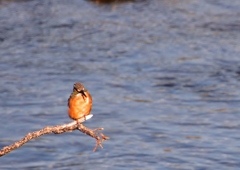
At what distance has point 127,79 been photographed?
36.2 ft

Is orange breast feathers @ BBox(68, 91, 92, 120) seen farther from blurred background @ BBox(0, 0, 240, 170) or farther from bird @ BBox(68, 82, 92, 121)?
blurred background @ BBox(0, 0, 240, 170)

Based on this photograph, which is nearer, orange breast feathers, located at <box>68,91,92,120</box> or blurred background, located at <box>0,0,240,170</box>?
orange breast feathers, located at <box>68,91,92,120</box>

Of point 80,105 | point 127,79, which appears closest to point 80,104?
point 80,105

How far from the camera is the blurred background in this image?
28.5ft

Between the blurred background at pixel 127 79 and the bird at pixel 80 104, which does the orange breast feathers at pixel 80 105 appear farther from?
the blurred background at pixel 127 79

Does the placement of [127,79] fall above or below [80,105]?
below

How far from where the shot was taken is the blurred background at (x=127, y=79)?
867 cm

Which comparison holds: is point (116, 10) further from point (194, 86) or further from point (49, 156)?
point (49, 156)

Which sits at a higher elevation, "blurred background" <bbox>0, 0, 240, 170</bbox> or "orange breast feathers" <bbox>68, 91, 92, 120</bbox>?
"orange breast feathers" <bbox>68, 91, 92, 120</bbox>

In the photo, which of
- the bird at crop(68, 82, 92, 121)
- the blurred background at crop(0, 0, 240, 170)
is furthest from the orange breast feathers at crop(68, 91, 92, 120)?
the blurred background at crop(0, 0, 240, 170)

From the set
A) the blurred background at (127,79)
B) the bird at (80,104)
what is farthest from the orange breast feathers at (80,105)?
the blurred background at (127,79)

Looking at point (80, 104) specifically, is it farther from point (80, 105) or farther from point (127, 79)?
point (127, 79)

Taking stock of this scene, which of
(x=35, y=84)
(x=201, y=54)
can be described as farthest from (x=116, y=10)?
(x=35, y=84)

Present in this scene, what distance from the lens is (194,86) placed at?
10820 millimetres
